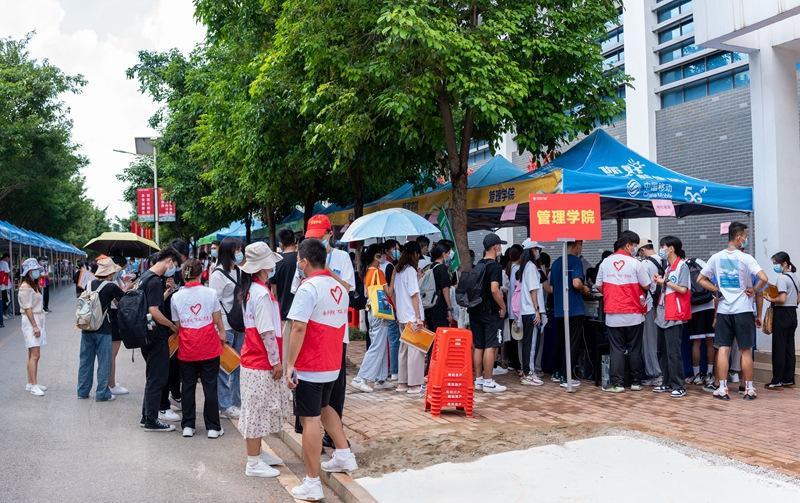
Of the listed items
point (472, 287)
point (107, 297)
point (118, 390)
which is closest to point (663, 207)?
point (472, 287)

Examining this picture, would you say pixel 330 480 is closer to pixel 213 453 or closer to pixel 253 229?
pixel 213 453

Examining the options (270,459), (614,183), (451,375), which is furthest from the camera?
(614,183)

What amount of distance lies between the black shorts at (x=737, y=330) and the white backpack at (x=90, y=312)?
758 centimetres

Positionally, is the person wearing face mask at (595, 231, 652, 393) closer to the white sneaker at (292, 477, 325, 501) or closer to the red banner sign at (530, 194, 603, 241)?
the red banner sign at (530, 194, 603, 241)

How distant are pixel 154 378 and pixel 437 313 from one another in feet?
12.5

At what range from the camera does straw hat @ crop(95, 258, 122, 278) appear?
26.4 ft

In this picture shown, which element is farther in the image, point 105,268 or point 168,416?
point 105,268

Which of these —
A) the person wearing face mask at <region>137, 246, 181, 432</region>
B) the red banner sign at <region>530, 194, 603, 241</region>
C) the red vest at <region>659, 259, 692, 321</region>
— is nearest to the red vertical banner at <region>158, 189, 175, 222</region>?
the person wearing face mask at <region>137, 246, 181, 432</region>

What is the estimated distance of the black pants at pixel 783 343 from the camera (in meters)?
8.28

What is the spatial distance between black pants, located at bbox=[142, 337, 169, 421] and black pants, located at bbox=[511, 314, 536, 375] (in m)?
4.95

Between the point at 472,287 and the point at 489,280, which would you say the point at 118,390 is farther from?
the point at 489,280

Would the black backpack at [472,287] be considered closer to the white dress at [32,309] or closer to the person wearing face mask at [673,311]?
the person wearing face mask at [673,311]

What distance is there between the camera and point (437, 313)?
8.87 meters

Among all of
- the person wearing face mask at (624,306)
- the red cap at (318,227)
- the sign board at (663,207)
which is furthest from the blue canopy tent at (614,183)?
the red cap at (318,227)
